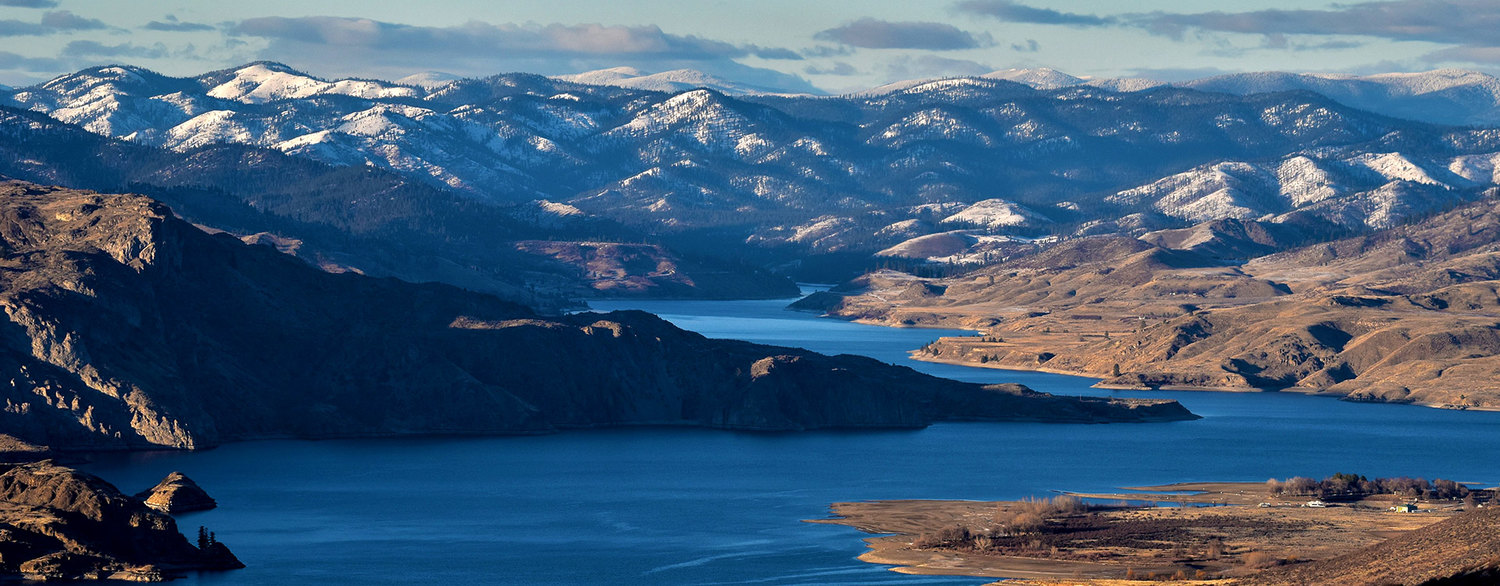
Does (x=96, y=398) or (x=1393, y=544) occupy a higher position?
(x=96, y=398)

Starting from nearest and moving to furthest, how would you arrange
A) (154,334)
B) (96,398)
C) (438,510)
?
(438,510) < (96,398) < (154,334)

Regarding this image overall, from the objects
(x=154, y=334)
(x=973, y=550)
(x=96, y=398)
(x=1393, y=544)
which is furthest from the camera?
(x=154, y=334)

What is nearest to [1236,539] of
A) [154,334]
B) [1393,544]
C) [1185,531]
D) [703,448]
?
[1185,531]

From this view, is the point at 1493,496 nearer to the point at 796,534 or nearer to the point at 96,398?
the point at 796,534

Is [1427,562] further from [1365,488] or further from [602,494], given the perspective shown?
[602,494]

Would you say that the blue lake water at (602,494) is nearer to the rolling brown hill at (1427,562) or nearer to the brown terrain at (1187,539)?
the brown terrain at (1187,539)

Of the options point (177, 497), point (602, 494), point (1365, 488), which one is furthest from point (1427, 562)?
point (177, 497)

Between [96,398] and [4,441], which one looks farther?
[96,398]

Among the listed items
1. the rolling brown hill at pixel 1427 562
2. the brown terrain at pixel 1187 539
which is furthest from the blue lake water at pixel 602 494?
the rolling brown hill at pixel 1427 562
